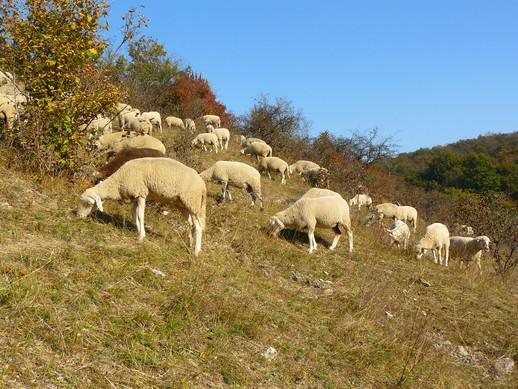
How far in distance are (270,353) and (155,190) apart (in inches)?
135

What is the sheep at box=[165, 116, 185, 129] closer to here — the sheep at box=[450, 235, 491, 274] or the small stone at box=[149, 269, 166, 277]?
the sheep at box=[450, 235, 491, 274]

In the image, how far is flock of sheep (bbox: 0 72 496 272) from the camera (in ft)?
26.5

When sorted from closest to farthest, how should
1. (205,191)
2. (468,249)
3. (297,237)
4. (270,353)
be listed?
1. (270,353)
2. (205,191)
3. (297,237)
4. (468,249)

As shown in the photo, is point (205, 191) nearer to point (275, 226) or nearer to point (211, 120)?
point (275, 226)

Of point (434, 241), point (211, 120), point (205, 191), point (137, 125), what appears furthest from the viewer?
point (211, 120)

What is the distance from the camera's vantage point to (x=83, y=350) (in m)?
4.48

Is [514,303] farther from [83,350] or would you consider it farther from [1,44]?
[1,44]

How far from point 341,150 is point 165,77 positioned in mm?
13233

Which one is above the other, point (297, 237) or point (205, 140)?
point (205, 140)

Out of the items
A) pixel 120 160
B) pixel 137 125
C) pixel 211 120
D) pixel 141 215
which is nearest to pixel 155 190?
pixel 141 215

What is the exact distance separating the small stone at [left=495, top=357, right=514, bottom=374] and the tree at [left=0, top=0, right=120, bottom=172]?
8117 millimetres

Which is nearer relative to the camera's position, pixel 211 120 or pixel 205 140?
pixel 205 140

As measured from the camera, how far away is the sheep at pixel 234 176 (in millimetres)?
13914

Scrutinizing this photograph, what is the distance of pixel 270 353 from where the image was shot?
5.66 meters
